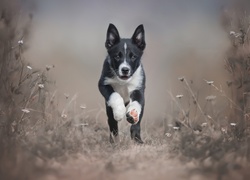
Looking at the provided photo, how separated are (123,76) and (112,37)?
0.40 meters

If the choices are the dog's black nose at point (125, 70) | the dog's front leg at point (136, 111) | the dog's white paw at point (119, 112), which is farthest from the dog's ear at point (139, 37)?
the dog's white paw at point (119, 112)

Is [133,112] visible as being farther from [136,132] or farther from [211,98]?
[211,98]

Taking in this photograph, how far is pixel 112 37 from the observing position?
6285mm

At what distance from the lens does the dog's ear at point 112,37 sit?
6232 millimetres

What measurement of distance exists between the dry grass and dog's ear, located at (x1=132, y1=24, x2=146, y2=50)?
520mm

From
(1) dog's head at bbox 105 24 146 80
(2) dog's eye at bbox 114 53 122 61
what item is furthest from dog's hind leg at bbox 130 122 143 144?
(2) dog's eye at bbox 114 53 122 61

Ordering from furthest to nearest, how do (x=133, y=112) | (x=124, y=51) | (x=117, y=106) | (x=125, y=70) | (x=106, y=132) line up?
(x=106, y=132) < (x=124, y=51) < (x=125, y=70) < (x=117, y=106) < (x=133, y=112)

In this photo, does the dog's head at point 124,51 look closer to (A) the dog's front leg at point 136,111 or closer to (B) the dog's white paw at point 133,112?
(A) the dog's front leg at point 136,111

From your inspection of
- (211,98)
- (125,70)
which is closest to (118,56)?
(125,70)

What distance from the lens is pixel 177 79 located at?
6.34m

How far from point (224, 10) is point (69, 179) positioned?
2.27m

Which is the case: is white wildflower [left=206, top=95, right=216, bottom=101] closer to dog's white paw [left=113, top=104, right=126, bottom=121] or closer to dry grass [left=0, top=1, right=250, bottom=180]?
dry grass [left=0, top=1, right=250, bottom=180]

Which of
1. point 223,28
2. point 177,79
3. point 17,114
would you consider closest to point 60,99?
point 17,114

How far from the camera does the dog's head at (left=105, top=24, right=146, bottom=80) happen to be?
245 inches
